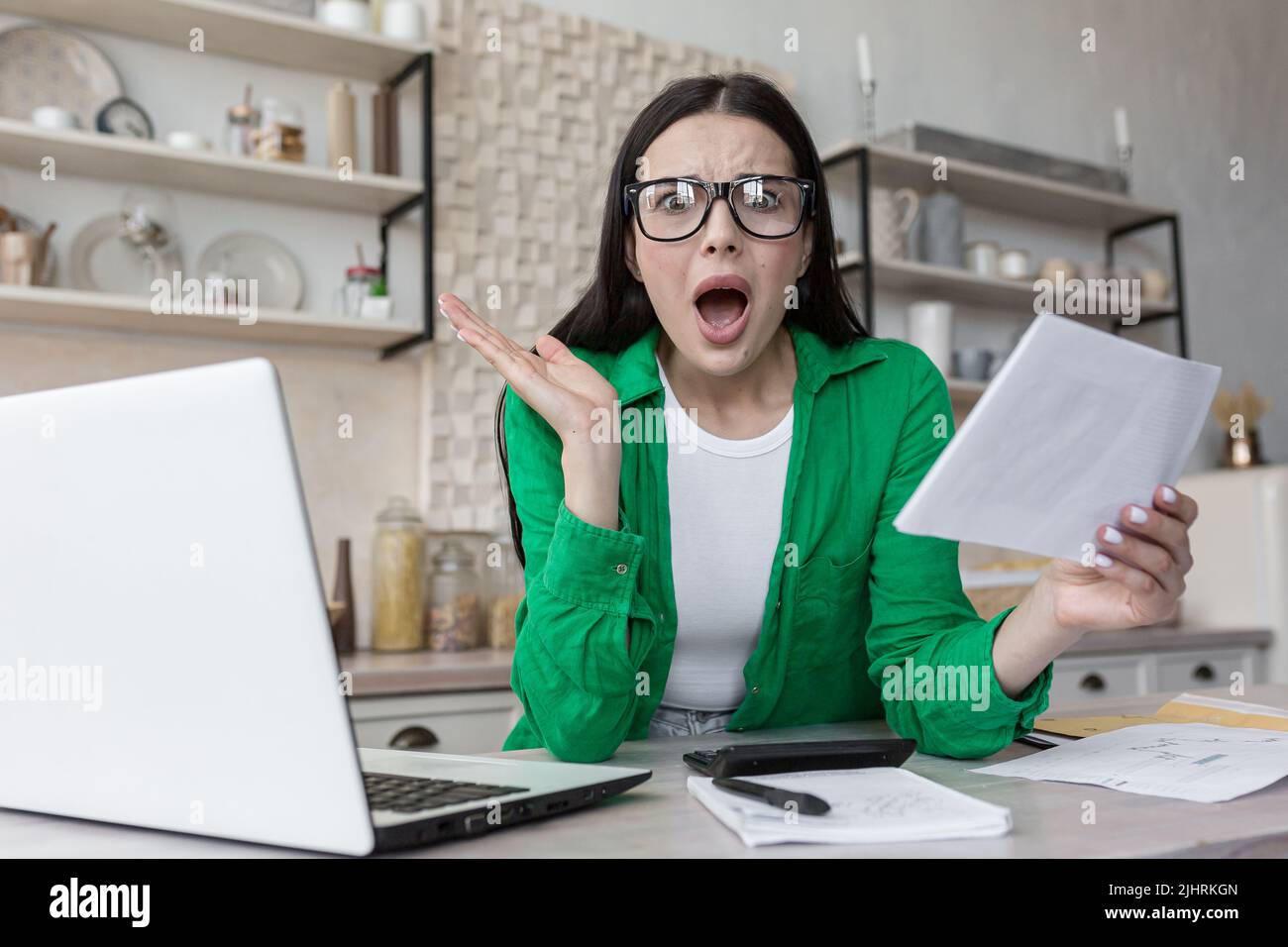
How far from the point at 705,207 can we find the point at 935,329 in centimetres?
219

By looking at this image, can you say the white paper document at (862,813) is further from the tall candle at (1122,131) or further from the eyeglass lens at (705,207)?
the tall candle at (1122,131)

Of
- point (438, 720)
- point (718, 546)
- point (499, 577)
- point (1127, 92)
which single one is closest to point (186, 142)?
point (499, 577)

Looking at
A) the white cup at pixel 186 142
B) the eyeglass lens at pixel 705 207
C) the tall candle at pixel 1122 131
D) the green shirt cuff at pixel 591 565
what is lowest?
the green shirt cuff at pixel 591 565

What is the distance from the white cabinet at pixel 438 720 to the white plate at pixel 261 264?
1.00 m

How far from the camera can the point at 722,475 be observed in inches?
53.2

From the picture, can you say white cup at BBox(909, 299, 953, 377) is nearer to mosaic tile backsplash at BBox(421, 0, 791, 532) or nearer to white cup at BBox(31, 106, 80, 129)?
mosaic tile backsplash at BBox(421, 0, 791, 532)

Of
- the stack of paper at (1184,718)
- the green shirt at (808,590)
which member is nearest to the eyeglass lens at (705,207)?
the green shirt at (808,590)

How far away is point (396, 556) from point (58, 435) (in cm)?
192

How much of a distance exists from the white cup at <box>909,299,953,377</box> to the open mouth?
2.09 metres

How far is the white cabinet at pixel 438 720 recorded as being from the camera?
2.12m

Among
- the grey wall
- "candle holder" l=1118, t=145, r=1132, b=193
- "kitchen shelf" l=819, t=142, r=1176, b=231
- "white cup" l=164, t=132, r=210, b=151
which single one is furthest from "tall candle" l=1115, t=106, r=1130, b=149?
"white cup" l=164, t=132, r=210, b=151

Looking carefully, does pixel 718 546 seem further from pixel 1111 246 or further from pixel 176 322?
pixel 1111 246

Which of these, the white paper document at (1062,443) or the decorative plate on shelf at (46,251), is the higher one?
the decorative plate on shelf at (46,251)
